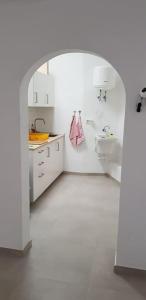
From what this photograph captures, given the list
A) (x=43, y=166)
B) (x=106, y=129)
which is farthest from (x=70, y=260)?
(x=106, y=129)

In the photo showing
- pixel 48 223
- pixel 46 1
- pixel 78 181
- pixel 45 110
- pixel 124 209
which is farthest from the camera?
pixel 45 110

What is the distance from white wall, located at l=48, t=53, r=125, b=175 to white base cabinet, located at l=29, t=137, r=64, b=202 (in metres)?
0.50

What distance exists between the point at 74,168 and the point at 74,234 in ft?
8.51

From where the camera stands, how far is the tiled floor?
2045 millimetres

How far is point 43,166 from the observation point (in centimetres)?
396

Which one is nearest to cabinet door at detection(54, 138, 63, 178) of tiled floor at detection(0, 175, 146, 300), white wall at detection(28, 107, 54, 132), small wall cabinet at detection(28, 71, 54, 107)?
white wall at detection(28, 107, 54, 132)

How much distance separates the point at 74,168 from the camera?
5.46m

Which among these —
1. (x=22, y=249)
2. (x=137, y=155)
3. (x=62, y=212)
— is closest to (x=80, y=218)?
(x=62, y=212)

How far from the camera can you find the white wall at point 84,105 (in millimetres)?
4989

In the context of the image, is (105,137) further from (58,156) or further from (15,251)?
(15,251)

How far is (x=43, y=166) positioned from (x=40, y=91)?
1.32 metres

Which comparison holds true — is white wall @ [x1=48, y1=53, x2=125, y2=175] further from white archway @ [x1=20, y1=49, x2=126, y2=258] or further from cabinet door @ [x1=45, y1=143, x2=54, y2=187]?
white archway @ [x1=20, y1=49, x2=126, y2=258]

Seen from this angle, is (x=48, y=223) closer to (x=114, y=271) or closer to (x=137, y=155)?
(x=114, y=271)

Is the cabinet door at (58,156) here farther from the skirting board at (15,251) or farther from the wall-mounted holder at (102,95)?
the skirting board at (15,251)
